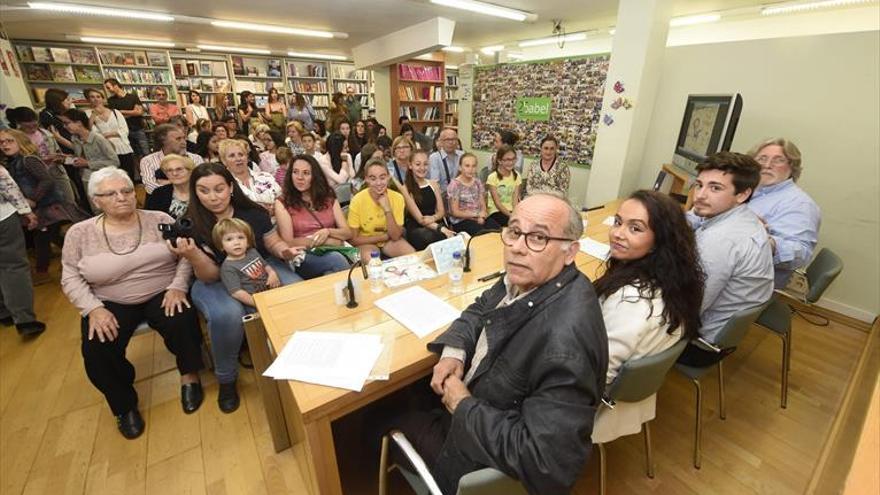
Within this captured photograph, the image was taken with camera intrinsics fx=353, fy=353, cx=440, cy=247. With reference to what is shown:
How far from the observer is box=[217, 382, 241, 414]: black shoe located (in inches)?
73.0

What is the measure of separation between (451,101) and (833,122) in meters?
6.91

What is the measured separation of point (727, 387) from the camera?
2098mm

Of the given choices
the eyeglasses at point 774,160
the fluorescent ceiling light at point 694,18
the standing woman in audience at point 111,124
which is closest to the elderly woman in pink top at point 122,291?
the eyeglasses at point 774,160

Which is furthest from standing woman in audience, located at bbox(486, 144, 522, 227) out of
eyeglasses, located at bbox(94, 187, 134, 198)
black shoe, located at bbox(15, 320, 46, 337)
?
black shoe, located at bbox(15, 320, 46, 337)

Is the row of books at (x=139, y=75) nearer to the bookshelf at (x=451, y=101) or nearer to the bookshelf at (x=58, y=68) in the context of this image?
the bookshelf at (x=58, y=68)

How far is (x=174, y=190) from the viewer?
233 centimetres

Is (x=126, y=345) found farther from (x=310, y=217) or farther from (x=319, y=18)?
(x=319, y=18)

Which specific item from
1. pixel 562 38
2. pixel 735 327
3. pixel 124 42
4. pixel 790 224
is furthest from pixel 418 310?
pixel 124 42

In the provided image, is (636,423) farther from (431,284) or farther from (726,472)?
(431,284)

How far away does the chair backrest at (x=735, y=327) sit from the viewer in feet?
4.61

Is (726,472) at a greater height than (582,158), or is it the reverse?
(582,158)

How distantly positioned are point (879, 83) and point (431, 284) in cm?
353

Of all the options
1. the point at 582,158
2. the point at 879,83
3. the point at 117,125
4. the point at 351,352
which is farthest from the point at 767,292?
the point at 117,125

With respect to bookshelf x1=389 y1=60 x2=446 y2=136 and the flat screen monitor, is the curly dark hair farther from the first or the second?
bookshelf x1=389 y1=60 x2=446 y2=136
